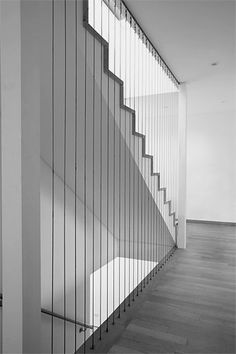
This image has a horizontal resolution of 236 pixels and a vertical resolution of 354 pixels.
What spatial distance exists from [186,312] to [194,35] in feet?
9.85

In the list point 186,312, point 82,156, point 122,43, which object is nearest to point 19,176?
point 82,156

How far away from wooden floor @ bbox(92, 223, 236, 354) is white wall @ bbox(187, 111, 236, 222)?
9.35 feet

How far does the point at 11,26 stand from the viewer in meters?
1.08

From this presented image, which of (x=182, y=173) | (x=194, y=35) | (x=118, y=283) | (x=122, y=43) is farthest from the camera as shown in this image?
(x=118, y=283)

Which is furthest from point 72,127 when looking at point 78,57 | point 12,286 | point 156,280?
point 156,280

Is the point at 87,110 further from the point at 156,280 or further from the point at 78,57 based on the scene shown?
the point at 156,280

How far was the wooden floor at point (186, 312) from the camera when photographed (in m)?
2.01

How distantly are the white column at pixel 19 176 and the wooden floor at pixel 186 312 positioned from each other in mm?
1135

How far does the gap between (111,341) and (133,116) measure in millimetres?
2117

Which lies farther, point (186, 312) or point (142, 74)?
point (142, 74)

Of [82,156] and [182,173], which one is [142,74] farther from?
[182,173]

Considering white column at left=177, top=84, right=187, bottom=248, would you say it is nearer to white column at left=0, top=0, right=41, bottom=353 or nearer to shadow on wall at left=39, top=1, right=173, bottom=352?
shadow on wall at left=39, top=1, right=173, bottom=352

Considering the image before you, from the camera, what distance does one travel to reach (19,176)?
1.10m

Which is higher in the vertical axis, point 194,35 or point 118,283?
point 194,35
